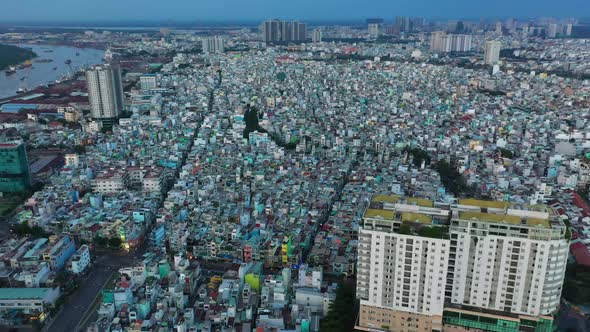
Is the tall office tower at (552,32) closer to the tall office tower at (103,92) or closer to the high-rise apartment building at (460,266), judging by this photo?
the tall office tower at (103,92)

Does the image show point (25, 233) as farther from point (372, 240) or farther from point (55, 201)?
point (372, 240)

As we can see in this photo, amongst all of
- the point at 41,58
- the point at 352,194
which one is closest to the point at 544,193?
the point at 352,194

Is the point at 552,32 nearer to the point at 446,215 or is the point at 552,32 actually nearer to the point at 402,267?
the point at 446,215

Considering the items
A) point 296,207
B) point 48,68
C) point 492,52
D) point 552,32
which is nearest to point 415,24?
point 552,32

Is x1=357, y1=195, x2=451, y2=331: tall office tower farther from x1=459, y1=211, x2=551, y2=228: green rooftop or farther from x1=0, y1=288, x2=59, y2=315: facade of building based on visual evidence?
x1=0, y1=288, x2=59, y2=315: facade of building

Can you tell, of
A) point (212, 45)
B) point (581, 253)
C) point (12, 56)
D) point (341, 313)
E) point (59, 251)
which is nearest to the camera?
point (341, 313)

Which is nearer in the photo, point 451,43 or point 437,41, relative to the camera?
point 451,43
